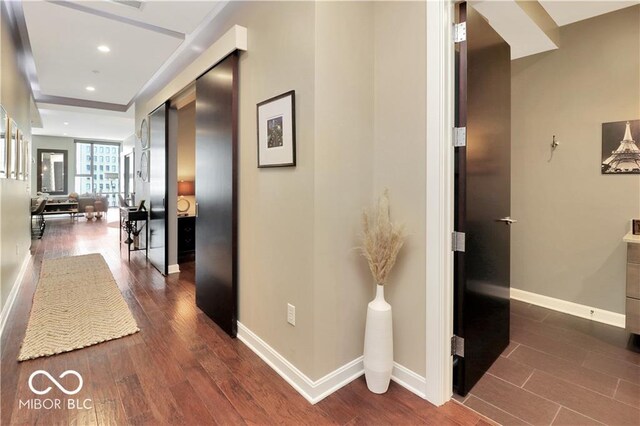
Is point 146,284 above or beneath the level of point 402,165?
beneath

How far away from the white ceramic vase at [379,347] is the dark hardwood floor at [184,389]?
9 centimetres

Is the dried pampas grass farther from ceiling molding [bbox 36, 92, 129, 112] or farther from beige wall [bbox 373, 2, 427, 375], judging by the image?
ceiling molding [bbox 36, 92, 129, 112]

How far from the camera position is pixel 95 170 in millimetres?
12727

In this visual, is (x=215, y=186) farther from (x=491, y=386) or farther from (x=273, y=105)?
(x=491, y=386)

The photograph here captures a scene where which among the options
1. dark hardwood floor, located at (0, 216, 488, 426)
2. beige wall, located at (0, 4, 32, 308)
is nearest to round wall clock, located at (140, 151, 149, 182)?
beige wall, located at (0, 4, 32, 308)

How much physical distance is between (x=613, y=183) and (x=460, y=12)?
91.1 inches

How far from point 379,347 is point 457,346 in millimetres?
467

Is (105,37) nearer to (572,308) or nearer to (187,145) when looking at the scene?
(187,145)

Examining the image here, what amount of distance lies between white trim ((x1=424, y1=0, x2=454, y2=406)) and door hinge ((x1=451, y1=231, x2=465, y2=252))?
57mm

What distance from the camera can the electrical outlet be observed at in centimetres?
200

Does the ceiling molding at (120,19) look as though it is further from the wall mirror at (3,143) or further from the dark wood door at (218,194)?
the wall mirror at (3,143)

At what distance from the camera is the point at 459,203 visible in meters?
1.85

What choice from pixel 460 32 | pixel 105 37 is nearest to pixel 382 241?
pixel 460 32

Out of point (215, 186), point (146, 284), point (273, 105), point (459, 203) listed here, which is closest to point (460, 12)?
point (459, 203)
